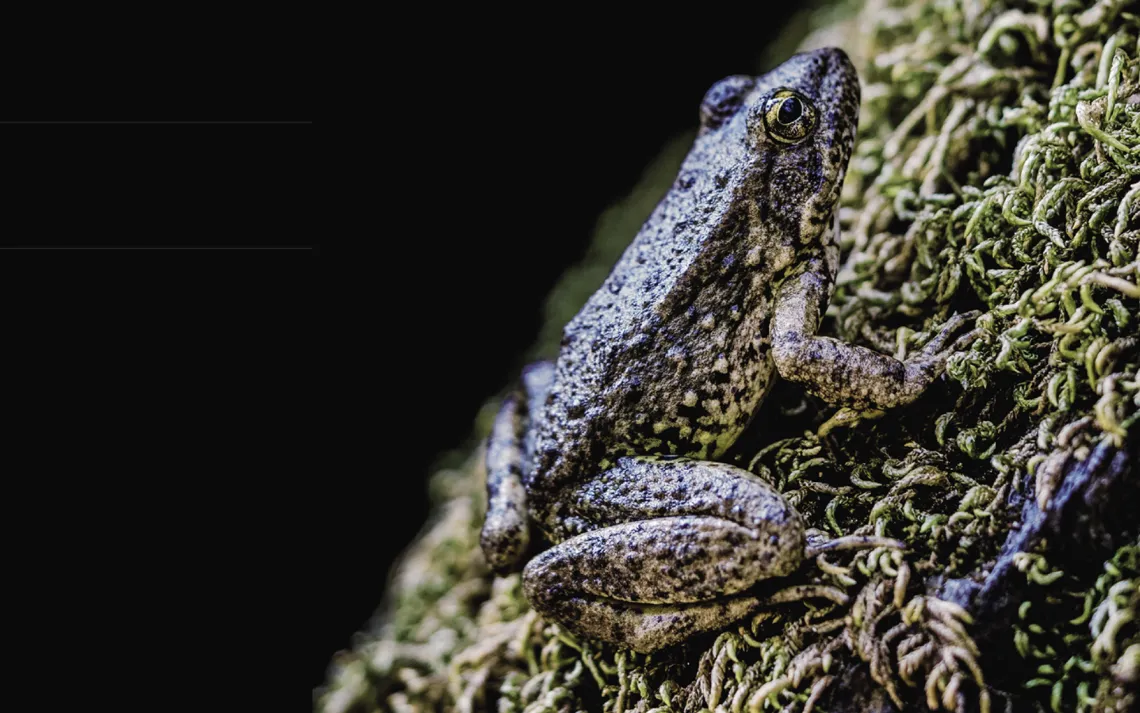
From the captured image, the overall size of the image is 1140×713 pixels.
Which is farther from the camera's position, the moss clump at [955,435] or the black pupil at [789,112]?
the black pupil at [789,112]

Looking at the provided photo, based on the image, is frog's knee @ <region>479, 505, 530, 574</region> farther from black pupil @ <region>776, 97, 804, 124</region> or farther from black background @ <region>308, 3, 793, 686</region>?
black background @ <region>308, 3, 793, 686</region>

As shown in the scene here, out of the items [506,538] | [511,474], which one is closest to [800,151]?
[511,474]

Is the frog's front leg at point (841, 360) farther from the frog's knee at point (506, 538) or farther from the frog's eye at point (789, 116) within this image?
the frog's knee at point (506, 538)

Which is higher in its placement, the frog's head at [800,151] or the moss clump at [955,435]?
the frog's head at [800,151]

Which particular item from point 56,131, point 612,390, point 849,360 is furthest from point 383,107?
point 849,360

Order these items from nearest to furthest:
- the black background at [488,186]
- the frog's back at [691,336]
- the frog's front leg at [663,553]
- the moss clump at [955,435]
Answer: the moss clump at [955,435]
the frog's front leg at [663,553]
the frog's back at [691,336]
the black background at [488,186]

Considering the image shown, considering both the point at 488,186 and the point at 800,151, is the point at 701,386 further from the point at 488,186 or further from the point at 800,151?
the point at 488,186

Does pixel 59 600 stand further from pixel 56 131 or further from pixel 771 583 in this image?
pixel 771 583

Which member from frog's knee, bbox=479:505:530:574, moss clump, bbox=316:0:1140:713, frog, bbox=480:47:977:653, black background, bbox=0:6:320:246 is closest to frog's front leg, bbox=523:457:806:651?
frog, bbox=480:47:977:653

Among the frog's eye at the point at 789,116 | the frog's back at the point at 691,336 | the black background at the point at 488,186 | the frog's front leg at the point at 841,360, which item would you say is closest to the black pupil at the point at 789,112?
the frog's eye at the point at 789,116
